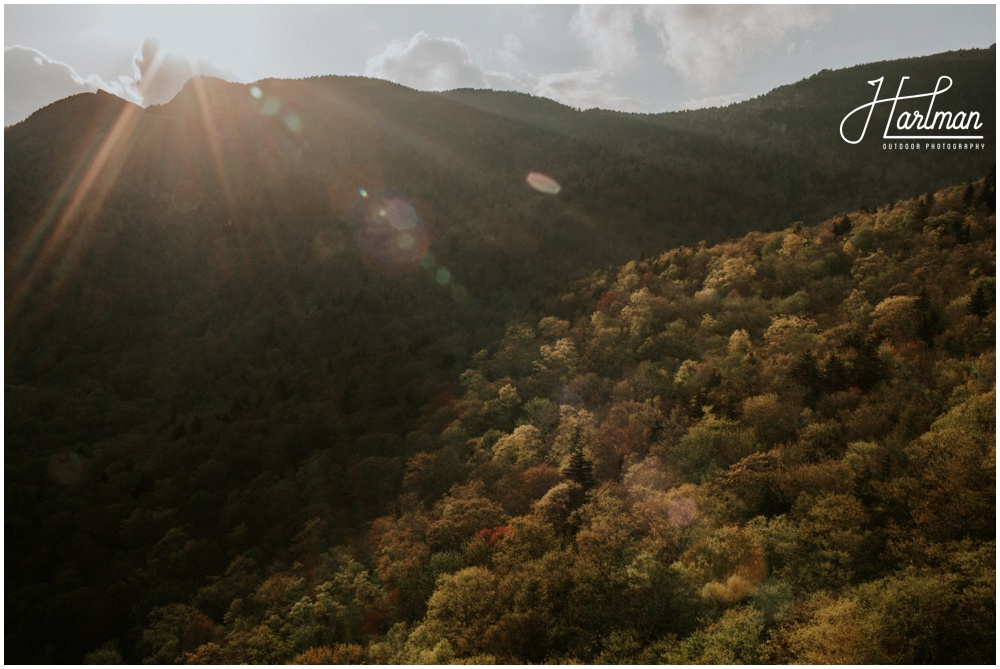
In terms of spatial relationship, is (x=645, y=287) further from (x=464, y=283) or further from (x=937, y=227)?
(x=464, y=283)

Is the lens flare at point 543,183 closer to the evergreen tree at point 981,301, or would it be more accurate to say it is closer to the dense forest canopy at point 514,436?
the dense forest canopy at point 514,436

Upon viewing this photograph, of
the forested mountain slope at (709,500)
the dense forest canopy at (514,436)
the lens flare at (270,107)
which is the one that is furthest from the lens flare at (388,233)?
the forested mountain slope at (709,500)

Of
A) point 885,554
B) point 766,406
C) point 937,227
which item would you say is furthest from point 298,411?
point 937,227

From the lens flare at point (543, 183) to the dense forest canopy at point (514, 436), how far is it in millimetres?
18584

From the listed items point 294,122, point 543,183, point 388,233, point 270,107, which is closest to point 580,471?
point 388,233

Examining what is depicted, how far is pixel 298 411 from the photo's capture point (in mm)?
71125

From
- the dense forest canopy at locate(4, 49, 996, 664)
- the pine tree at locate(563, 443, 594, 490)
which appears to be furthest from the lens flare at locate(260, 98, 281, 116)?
the pine tree at locate(563, 443, 594, 490)

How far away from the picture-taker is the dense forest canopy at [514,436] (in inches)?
879

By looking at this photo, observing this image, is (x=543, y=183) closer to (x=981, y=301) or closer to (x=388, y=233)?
(x=388, y=233)

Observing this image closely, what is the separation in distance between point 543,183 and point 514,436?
123937 millimetres

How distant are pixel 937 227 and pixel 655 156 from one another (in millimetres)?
125413

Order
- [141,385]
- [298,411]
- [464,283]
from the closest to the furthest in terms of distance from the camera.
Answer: [298,411]
[141,385]
[464,283]

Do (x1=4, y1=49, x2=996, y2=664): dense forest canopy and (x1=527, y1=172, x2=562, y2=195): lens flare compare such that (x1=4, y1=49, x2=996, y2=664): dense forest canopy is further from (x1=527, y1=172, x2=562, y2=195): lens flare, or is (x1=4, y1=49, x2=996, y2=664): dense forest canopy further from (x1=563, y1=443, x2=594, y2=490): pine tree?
(x1=527, y1=172, x2=562, y2=195): lens flare

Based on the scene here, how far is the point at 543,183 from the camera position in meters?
152
